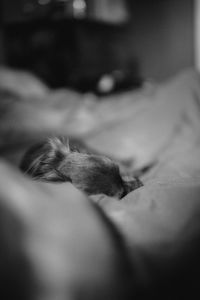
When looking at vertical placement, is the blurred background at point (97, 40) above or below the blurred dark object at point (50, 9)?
below

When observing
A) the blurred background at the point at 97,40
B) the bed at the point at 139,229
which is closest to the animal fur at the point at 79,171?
the bed at the point at 139,229

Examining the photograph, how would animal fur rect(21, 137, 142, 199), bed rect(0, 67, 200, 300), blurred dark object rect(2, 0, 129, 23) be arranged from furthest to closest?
1. blurred dark object rect(2, 0, 129, 23)
2. animal fur rect(21, 137, 142, 199)
3. bed rect(0, 67, 200, 300)

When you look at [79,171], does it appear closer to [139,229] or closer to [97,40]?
[139,229]

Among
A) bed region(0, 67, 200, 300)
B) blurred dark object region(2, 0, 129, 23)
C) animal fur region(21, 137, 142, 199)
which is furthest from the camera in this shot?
blurred dark object region(2, 0, 129, 23)

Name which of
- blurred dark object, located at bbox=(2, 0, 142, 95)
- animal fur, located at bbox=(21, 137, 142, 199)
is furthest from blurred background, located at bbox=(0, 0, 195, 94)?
animal fur, located at bbox=(21, 137, 142, 199)

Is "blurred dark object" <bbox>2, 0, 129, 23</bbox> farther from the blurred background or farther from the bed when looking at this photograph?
the bed

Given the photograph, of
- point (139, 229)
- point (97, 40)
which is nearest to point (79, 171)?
point (139, 229)

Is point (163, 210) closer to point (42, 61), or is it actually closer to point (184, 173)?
point (184, 173)

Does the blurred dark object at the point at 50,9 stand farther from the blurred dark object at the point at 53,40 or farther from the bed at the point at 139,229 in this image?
the bed at the point at 139,229
